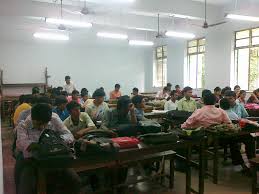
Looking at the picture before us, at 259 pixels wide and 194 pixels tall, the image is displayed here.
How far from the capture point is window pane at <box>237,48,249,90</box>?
30.6ft

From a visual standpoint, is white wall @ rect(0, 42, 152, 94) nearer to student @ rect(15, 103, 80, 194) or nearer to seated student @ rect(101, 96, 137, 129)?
seated student @ rect(101, 96, 137, 129)

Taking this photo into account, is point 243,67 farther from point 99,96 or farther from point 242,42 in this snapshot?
point 99,96

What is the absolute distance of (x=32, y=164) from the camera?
2.40m

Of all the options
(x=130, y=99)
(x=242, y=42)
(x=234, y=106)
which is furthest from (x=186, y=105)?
(x=242, y=42)

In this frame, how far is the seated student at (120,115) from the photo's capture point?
3945mm

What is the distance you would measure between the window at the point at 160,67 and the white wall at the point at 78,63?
0.56 m

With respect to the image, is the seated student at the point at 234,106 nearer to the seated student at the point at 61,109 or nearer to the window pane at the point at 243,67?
the seated student at the point at 61,109

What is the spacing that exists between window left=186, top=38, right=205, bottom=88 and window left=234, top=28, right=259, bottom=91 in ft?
5.43

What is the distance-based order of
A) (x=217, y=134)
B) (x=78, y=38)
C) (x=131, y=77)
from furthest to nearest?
1. (x=131, y=77)
2. (x=78, y=38)
3. (x=217, y=134)

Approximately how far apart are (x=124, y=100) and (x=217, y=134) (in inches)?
52.8

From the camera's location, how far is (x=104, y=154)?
2.43m

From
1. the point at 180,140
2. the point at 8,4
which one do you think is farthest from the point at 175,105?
the point at 8,4

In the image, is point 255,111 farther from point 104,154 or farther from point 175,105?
point 104,154

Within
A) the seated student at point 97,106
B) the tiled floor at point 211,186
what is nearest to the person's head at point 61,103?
the seated student at point 97,106
